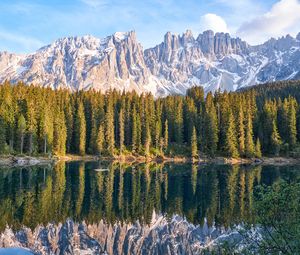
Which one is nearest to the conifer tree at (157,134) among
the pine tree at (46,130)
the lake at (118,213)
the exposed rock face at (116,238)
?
the pine tree at (46,130)

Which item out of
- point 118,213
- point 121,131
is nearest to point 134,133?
point 121,131

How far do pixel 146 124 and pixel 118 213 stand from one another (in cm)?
8167

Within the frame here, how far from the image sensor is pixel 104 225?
32875mm

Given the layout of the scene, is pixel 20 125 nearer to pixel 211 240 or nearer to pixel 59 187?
pixel 59 187

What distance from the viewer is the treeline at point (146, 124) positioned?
10231 cm

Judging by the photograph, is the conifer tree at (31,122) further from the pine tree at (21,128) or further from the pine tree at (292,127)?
the pine tree at (292,127)

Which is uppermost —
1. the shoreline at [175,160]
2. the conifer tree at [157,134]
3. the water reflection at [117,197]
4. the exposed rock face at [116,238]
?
the conifer tree at [157,134]

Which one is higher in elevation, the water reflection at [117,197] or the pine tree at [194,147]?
the pine tree at [194,147]

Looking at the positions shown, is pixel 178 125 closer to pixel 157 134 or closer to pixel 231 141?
pixel 157 134

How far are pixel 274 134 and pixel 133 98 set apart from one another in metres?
47.9

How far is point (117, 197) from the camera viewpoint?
46.3m

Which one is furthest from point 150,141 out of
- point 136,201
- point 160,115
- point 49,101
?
point 136,201

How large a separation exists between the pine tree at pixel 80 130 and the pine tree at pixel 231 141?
134 ft

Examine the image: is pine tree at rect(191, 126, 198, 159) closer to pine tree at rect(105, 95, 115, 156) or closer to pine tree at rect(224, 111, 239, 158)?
pine tree at rect(224, 111, 239, 158)
